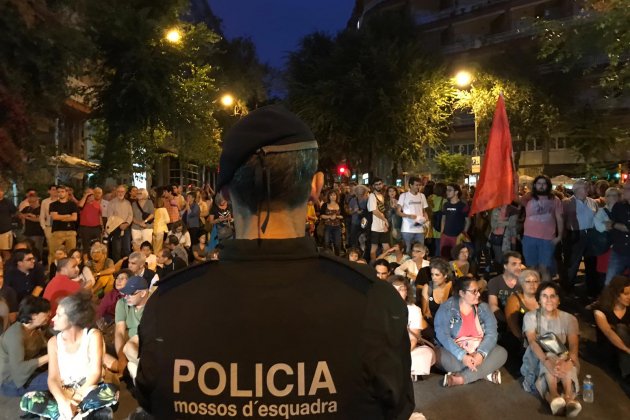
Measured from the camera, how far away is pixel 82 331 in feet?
15.1

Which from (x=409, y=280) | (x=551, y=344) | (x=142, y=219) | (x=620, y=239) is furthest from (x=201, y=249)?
(x=620, y=239)

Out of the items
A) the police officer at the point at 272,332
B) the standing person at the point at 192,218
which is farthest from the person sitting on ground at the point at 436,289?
the standing person at the point at 192,218

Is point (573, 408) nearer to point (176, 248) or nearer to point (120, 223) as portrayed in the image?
point (176, 248)

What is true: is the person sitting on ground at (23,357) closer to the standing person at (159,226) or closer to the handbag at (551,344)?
the handbag at (551,344)

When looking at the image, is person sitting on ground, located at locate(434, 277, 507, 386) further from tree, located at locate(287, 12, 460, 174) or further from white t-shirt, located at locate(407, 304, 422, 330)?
tree, located at locate(287, 12, 460, 174)

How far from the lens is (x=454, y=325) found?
215 inches

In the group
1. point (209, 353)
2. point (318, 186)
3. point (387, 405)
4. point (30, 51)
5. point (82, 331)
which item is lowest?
point (82, 331)

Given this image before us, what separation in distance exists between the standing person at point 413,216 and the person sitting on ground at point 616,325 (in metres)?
3.64

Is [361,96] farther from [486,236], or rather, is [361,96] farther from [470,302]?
[470,302]

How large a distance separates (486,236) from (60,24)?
10.2m

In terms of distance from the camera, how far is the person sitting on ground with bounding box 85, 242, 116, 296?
778 centimetres

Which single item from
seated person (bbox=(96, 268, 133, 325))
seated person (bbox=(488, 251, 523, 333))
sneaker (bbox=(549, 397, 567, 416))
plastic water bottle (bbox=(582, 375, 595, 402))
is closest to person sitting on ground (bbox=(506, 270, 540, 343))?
seated person (bbox=(488, 251, 523, 333))

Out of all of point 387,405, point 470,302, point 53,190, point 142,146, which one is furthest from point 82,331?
point 142,146

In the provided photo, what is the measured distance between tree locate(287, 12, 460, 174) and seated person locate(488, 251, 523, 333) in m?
16.4
